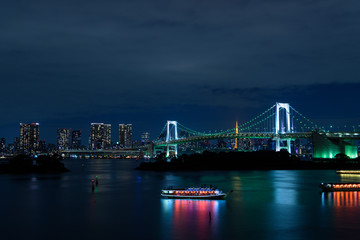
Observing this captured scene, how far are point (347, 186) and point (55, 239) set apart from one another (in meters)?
29.6

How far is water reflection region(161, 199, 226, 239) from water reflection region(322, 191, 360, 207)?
883 cm

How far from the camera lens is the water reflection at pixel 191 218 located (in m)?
22.4

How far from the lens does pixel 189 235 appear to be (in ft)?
72.1

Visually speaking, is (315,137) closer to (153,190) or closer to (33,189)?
(153,190)

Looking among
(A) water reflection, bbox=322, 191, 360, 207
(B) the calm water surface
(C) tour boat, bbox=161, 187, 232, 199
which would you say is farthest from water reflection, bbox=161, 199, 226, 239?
(A) water reflection, bbox=322, 191, 360, 207

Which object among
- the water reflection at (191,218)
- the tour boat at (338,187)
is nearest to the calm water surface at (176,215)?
the water reflection at (191,218)

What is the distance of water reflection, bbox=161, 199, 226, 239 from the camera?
22.4 metres

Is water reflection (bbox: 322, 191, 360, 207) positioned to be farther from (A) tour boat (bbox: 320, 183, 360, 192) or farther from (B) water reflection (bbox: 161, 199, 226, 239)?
(B) water reflection (bbox: 161, 199, 226, 239)

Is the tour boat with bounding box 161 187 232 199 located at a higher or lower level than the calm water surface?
higher

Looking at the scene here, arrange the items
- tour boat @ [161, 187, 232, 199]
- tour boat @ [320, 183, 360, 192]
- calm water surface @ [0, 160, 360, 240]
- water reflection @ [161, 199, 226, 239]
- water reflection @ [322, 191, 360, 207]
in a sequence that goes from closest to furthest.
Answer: water reflection @ [161, 199, 226, 239]
calm water surface @ [0, 160, 360, 240]
water reflection @ [322, 191, 360, 207]
tour boat @ [161, 187, 232, 199]
tour boat @ [320, 183, 360, 192]

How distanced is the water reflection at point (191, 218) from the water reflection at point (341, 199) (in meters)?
8.83

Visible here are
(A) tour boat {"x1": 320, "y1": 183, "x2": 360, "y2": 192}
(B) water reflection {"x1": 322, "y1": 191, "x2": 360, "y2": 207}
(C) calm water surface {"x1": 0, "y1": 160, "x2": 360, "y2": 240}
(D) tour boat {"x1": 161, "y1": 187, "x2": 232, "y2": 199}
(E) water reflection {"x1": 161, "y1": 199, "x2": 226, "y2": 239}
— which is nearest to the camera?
(E) water reflection {"x1": 161, "y1": 199, "x2": 226, "y2": 239}

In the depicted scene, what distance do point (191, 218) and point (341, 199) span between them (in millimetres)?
15521

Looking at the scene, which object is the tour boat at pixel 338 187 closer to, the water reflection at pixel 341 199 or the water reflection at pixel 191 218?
the water reflection at pixel 341 199
